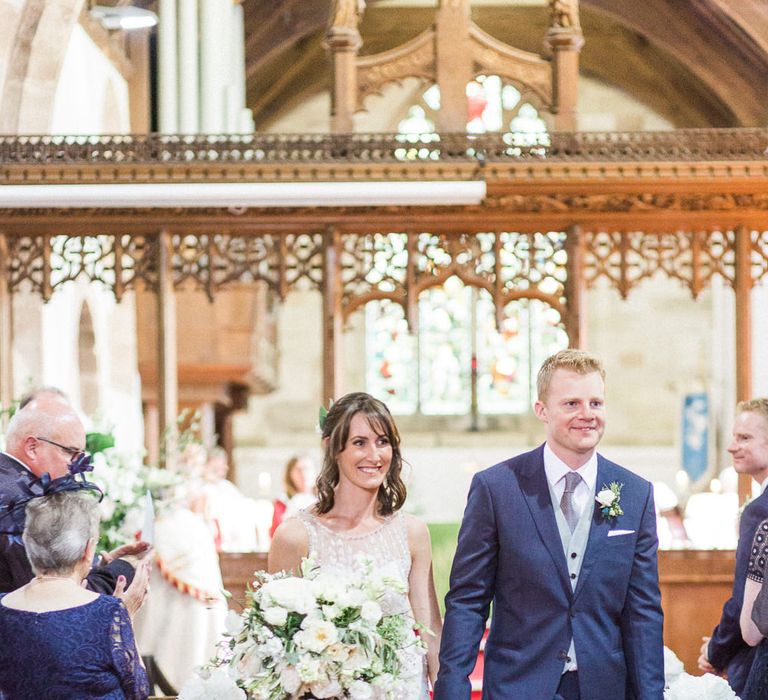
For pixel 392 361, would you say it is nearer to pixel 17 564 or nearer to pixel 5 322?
pixel 5 322

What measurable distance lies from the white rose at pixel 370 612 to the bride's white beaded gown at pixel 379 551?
1.20ft

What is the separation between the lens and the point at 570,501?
3256 mm

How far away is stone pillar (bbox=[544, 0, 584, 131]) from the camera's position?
24.6 feet

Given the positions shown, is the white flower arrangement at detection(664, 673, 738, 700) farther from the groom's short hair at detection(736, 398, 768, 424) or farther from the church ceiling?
the church ceiling

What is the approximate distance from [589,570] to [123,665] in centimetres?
105

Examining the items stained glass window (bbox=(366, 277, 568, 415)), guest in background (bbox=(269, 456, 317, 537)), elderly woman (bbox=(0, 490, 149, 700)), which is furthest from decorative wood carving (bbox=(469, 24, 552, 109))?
stained glass window (bbox=(366, 277, 568, 415))

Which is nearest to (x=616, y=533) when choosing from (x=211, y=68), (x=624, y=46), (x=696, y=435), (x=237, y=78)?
(x=211, y=68)

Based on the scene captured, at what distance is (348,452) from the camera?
343cm

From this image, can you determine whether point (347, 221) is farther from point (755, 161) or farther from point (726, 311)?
point (726, 311)

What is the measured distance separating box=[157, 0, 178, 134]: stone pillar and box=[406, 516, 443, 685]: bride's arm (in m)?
8.73

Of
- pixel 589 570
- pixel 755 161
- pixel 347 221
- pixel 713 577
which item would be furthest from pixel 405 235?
pixel 589 570

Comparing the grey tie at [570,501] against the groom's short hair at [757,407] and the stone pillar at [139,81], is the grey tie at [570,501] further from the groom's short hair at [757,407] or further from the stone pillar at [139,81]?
the stone pillar at [139,81]

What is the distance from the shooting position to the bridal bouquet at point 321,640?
9.60 feet

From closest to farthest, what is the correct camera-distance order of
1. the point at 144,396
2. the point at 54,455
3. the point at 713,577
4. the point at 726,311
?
the point at 54,455, the point at 713,577, the point at 144,396, the point at 726,311
